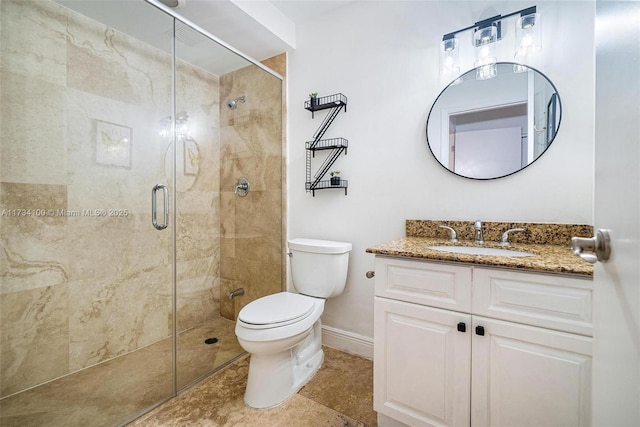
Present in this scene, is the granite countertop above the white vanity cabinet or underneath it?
above

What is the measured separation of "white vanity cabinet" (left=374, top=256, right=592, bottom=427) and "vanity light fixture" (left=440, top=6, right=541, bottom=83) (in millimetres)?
1117

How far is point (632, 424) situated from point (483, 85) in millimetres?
1565

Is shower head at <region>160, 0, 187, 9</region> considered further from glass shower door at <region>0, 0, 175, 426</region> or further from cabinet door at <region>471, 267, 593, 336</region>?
cabinet door at <region>471, 267, 593, 336</region>

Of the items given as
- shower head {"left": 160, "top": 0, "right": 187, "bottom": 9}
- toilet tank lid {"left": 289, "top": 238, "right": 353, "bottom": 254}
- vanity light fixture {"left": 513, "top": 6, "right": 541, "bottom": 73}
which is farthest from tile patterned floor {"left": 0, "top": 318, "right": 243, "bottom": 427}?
vanity light fixture {"left": 513, "top": 6, "right": 541, "bottom": 73}

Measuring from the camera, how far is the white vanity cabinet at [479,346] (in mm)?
919

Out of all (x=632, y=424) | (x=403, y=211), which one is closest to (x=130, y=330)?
(x=403, y=211)

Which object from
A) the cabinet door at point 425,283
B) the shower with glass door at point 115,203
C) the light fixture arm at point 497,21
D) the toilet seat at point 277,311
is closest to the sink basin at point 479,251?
the cabinet door at point 425,283

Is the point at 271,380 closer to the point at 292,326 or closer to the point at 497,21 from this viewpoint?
the point at 292,326

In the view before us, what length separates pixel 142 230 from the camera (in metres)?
1.76

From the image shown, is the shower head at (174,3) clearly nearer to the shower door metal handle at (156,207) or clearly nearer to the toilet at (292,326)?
the shower door metal handle at (156,207)

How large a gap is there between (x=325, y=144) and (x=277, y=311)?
3.82ft

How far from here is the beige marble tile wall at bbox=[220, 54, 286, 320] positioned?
6.92 feet

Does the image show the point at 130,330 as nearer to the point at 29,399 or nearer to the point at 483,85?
the point at 29,399

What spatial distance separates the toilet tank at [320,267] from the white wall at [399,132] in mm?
159
